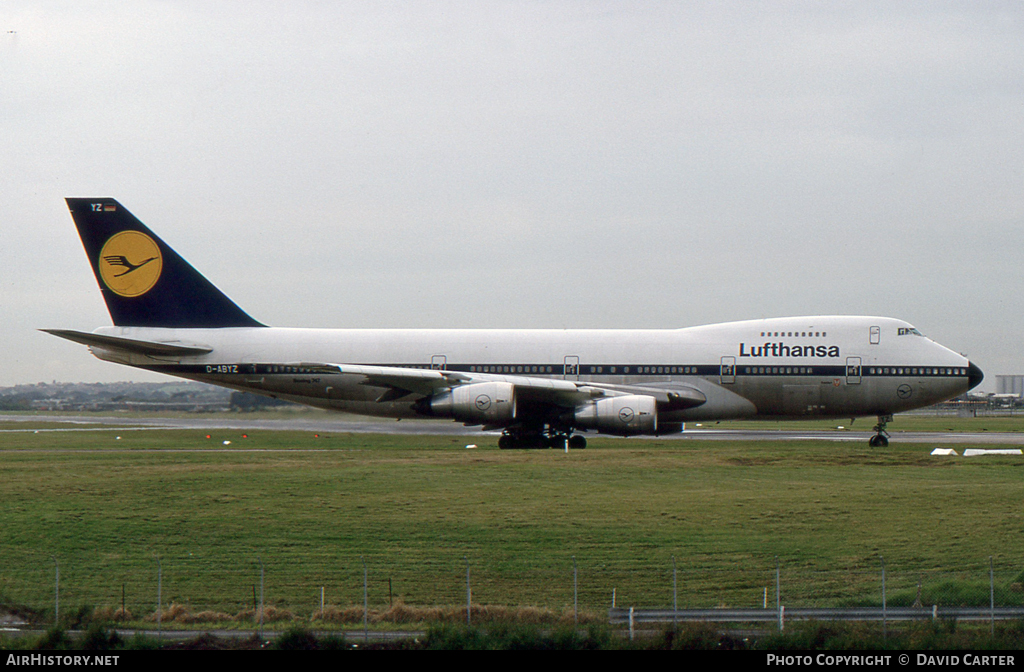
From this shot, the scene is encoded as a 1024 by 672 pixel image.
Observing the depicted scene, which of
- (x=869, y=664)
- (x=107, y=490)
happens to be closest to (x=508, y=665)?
(x=869, y=664)

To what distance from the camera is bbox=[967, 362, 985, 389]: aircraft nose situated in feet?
131

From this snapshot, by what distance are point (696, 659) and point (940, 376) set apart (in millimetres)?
30163

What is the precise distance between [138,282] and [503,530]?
26.6 meters

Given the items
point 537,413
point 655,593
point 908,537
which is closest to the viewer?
point 655,593

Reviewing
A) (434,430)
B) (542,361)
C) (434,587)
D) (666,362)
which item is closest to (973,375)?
(666,362)

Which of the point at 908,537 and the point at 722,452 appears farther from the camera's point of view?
the point at 722,452

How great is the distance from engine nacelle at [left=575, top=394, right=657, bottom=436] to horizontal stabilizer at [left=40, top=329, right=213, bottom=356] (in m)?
16.8

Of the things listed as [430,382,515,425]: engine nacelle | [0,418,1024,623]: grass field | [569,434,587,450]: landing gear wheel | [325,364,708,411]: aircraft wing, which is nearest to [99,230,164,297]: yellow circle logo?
[0,418,1024,623]: grass field

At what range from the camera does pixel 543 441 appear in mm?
39312

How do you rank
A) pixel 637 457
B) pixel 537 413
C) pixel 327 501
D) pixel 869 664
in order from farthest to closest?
pixel 537 413, pixel 637 457, pixel 327 501, pixel 869 664

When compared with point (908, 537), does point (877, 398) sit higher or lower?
higher

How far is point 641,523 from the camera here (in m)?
23.6

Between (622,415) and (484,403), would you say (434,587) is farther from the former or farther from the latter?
(622,415)

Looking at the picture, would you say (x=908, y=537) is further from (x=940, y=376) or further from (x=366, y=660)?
(x=940, y=376)
